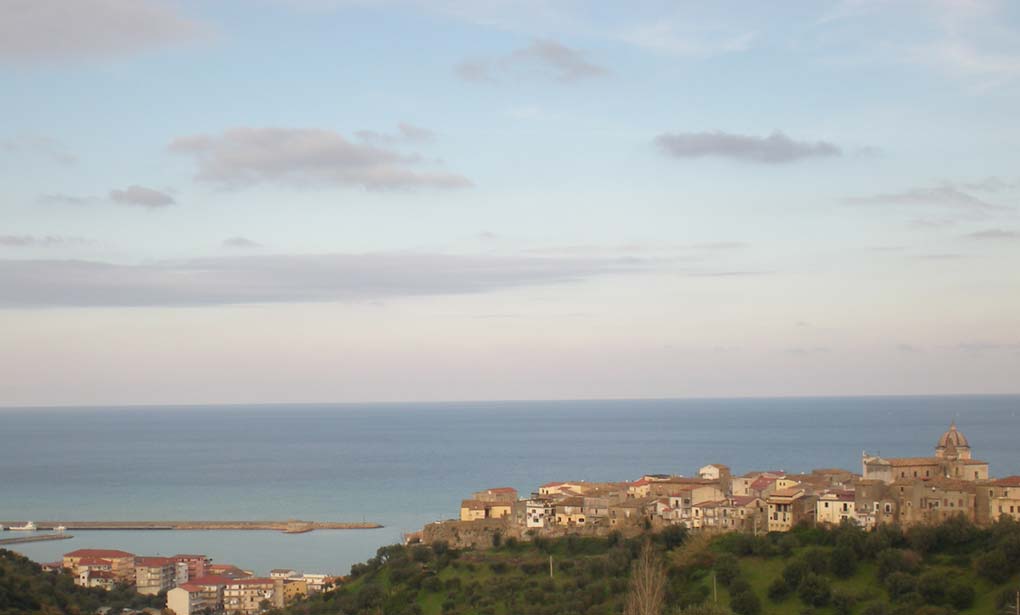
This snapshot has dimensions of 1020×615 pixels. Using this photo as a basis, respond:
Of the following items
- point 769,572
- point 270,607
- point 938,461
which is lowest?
point 270,607

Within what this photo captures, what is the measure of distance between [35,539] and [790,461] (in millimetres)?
49898

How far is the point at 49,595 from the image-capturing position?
3488 centimetres

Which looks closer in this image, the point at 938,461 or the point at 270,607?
Result: the point at 938,461

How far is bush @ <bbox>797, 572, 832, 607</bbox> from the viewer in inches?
1031

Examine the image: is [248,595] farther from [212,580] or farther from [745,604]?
[745,604]

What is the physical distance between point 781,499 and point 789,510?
0.41 meters

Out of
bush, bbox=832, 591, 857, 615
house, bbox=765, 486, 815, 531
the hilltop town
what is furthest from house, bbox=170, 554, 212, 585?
bush, bbox=832, 591, 857, 615

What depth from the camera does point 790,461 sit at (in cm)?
7888

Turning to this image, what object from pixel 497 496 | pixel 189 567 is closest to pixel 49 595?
pixel 189 567

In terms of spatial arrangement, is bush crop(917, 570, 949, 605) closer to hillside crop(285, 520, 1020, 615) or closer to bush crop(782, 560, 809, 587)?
hillside crop(285, 520, 1020, 615)

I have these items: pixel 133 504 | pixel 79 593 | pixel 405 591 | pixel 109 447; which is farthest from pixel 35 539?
pixel 109 447

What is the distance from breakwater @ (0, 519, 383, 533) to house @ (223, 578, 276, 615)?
17871 millimetres

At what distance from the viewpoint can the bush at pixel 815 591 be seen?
26188 millimetres

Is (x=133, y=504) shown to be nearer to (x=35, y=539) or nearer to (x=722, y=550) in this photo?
(x=35, y=539)
